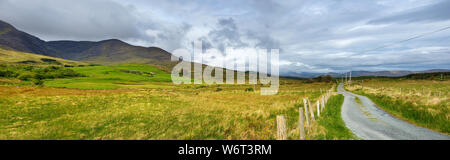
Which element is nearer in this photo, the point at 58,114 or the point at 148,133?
the point at 148,133

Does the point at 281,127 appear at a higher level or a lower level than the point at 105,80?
higher

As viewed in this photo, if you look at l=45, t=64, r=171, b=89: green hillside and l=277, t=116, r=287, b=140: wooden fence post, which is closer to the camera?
l=277, t=116, r=287, b=140: wooden fence post

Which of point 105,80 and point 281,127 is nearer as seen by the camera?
point 281,127

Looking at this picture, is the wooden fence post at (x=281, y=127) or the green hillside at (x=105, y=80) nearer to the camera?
the wooden fence post at (x=281, y=127)

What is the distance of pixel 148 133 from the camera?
9.64 m

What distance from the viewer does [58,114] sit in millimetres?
14422
